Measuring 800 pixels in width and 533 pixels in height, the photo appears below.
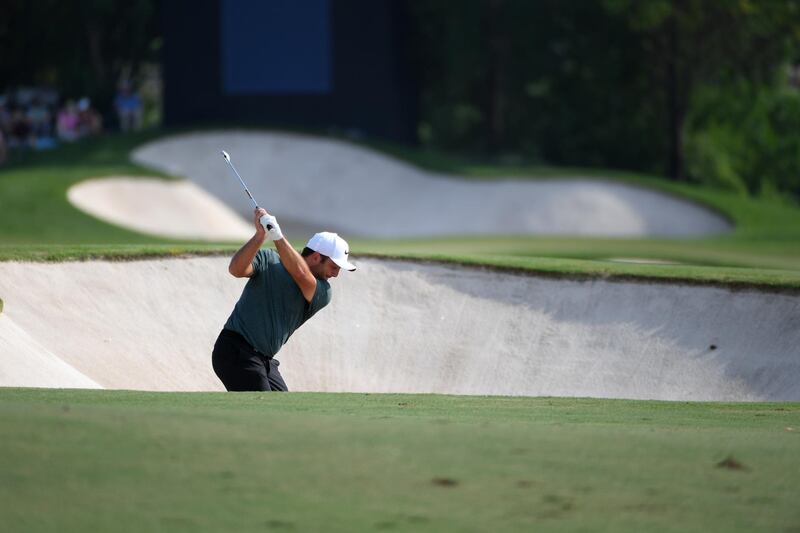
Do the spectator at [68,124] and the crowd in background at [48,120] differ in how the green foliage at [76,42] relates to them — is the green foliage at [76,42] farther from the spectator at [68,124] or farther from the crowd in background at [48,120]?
the spectator at [68,124]

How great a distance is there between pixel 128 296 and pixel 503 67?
34557 millimetres

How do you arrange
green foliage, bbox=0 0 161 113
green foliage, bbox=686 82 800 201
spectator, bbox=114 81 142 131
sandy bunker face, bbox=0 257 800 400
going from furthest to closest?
green foliage, bbox=0 0 161 113 → green foliage, bbox=686 82 800 201 → spectator, bbox=114 81 142 131 → sandy bunker face, bbox=0 257 800 400

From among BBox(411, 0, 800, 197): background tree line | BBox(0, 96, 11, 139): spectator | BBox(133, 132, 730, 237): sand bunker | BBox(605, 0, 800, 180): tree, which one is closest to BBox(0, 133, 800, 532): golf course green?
BBox(133, 132, 730, 237): sand bunker

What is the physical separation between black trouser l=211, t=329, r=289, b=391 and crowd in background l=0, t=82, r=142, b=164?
26.9 metres

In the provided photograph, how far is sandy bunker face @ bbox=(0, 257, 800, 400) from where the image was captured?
522 inches

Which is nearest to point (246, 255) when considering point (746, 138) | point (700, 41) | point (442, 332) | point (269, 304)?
point (269, 304)

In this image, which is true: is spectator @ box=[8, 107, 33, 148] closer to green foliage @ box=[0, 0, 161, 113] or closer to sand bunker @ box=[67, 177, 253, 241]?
green foliage @ box=[0, 0, 161, 113]

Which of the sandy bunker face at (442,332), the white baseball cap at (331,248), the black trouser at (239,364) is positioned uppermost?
the white baseball cap at (331,248)

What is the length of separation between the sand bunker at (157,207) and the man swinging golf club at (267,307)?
697 inches

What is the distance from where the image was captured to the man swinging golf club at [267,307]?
10297 mm

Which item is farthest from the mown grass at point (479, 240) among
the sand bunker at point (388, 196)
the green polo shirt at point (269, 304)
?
the green polo shirt at point (269, 304)

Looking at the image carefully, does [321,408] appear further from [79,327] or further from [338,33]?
[338,33]

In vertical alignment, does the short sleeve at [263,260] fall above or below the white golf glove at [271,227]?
below

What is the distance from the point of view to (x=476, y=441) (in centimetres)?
702
